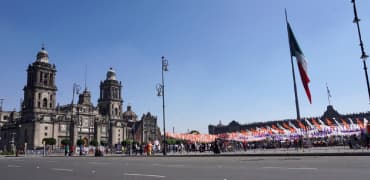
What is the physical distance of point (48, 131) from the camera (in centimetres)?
10988

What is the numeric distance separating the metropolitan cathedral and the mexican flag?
68.1 m

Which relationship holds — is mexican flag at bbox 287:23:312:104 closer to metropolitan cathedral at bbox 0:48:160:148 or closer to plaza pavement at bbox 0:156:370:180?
plaza pavement at bbox 0:156:370:180

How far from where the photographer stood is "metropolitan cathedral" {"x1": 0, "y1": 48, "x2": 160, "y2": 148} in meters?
108

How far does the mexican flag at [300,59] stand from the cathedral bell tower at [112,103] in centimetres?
11342

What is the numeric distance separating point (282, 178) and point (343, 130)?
53.4 m

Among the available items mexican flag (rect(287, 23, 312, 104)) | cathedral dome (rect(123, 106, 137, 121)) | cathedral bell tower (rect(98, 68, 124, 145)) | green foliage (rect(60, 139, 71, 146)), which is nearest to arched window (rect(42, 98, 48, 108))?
green foliage (rect(60, 139, 71, 146))

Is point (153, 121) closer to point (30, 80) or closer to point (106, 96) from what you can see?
point (106, 96)

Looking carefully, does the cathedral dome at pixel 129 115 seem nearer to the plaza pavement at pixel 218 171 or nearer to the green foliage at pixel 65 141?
the green foliage at pixel 65 141

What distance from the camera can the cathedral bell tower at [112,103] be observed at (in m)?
136

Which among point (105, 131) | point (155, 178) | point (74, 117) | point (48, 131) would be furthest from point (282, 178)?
point (105, 131)

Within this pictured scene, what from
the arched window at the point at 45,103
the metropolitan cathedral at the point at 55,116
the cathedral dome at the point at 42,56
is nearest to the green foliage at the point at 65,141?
the metropolitan cathedral at the point at 55,116

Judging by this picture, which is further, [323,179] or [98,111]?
[98,111]

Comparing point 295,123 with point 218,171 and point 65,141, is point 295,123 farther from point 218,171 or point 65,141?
point 218,171

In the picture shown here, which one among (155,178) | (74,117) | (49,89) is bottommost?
(155,178)
